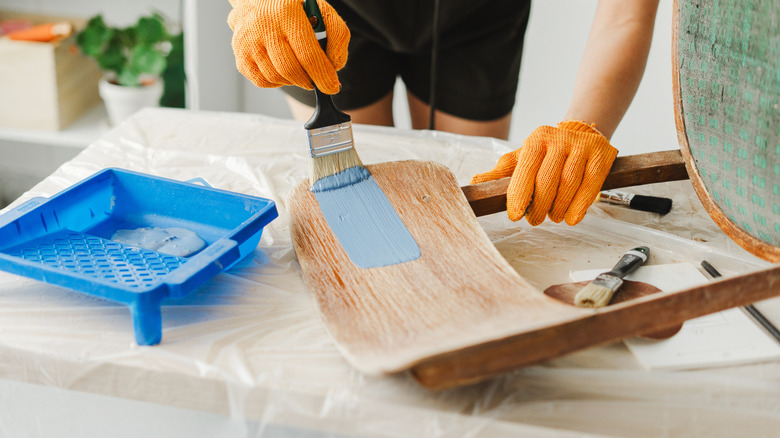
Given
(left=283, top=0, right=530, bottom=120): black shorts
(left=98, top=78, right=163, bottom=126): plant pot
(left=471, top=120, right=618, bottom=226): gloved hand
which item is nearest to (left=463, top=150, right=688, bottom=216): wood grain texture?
(left=471, top=120, right=618, bottom=226): gloved hand

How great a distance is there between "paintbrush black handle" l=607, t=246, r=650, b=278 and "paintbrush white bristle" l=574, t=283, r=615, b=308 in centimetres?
5

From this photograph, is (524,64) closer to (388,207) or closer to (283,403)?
(388,207)

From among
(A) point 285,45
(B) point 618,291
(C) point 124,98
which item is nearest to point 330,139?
(A) point 285,45

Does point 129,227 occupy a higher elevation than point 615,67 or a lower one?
lower

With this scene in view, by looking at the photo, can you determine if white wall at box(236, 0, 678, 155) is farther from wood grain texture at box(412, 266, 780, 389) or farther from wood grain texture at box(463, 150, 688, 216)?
wood grain texture at box(412, 266, 780, 389)

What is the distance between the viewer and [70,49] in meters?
1.59

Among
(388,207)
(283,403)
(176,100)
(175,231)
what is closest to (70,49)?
(176,100)

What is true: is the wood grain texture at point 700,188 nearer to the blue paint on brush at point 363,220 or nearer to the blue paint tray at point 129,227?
the blue paint on brush at point 363,220

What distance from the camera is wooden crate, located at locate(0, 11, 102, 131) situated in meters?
1.51

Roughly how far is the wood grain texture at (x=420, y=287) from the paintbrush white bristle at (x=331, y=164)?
0.08 ft

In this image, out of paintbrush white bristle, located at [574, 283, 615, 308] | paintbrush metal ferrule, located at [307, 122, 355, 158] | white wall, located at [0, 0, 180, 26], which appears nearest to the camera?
paintbrush white bristle, located at [574, 283, 615, 308]

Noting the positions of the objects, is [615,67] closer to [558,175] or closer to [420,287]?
[558,175]

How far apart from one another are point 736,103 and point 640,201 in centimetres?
21

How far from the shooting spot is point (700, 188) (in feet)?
2.14
